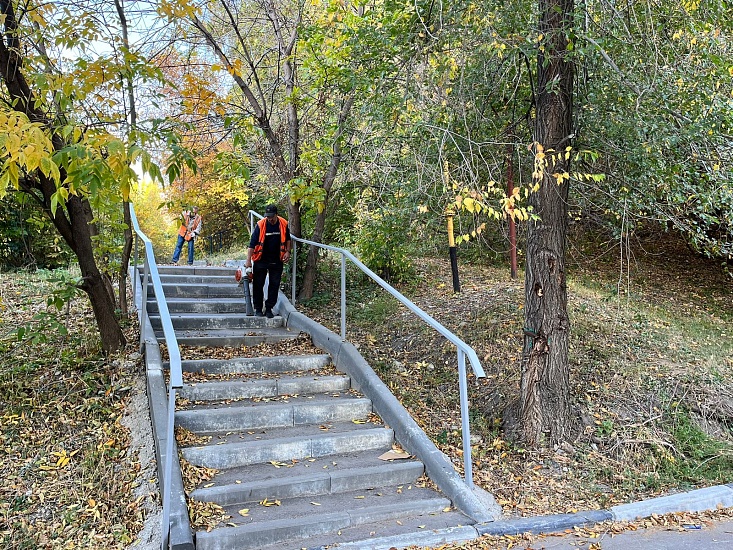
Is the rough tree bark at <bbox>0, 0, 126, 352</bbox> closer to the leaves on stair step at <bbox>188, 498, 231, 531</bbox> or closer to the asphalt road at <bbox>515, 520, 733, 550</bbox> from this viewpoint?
the leaves on stair step at <bbox>188, 498, 231, 531</bbox>

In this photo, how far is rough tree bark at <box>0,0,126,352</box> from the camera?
509 centimetres

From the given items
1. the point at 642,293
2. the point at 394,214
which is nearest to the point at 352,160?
the point at 394,214

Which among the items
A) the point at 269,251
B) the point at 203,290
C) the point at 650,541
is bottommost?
the point at 650,541

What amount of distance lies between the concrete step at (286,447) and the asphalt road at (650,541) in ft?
4.98

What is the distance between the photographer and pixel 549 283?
505 cm

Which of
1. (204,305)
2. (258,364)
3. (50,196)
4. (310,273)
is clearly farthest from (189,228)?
(258,364)

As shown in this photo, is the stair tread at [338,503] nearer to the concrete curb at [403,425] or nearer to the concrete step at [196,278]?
the concrete curb at [403,425]

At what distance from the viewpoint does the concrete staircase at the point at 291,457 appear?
367cm

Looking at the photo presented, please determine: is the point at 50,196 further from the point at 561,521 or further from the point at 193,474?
the point at 561,521

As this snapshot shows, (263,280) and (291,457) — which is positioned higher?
(263,280)

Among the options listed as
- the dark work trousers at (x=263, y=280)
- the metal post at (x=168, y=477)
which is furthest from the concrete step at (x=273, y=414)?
the dark work trousers at (x=263, y=280)

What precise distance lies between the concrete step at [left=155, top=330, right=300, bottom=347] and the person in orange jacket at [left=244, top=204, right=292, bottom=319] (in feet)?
1.47

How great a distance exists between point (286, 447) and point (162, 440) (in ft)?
3.09

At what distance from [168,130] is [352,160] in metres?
3.32
